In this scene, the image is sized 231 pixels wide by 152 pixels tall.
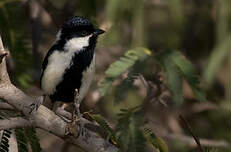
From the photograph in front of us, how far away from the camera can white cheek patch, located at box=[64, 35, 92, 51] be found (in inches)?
120

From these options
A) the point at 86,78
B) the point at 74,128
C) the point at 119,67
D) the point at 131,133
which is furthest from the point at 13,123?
the point at 86,78

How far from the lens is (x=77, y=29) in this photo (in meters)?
3.12

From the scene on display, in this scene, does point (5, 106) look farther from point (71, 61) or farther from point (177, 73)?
point (177, 73)

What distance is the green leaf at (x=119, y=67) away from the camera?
9.12 ft

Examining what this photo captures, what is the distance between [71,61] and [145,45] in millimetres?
1167

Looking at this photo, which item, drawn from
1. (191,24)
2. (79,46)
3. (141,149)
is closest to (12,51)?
(79,46)

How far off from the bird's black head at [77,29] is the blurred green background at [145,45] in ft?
0.98

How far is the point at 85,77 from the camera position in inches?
119

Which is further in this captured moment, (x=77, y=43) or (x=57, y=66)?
(x=77, y=43)

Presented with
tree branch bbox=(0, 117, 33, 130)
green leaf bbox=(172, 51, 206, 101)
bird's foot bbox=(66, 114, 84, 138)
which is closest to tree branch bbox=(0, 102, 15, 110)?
tree branch bbox=(0, 117, 33, 130)

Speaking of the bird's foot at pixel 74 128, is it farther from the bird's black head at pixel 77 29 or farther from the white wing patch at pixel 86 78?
the bird's black head at pixel 77 29

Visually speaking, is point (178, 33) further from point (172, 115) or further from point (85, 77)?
point (85, 77)

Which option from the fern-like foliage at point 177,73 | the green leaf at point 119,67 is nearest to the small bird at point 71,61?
the green leaf at point 119,67

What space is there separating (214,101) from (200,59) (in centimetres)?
98
